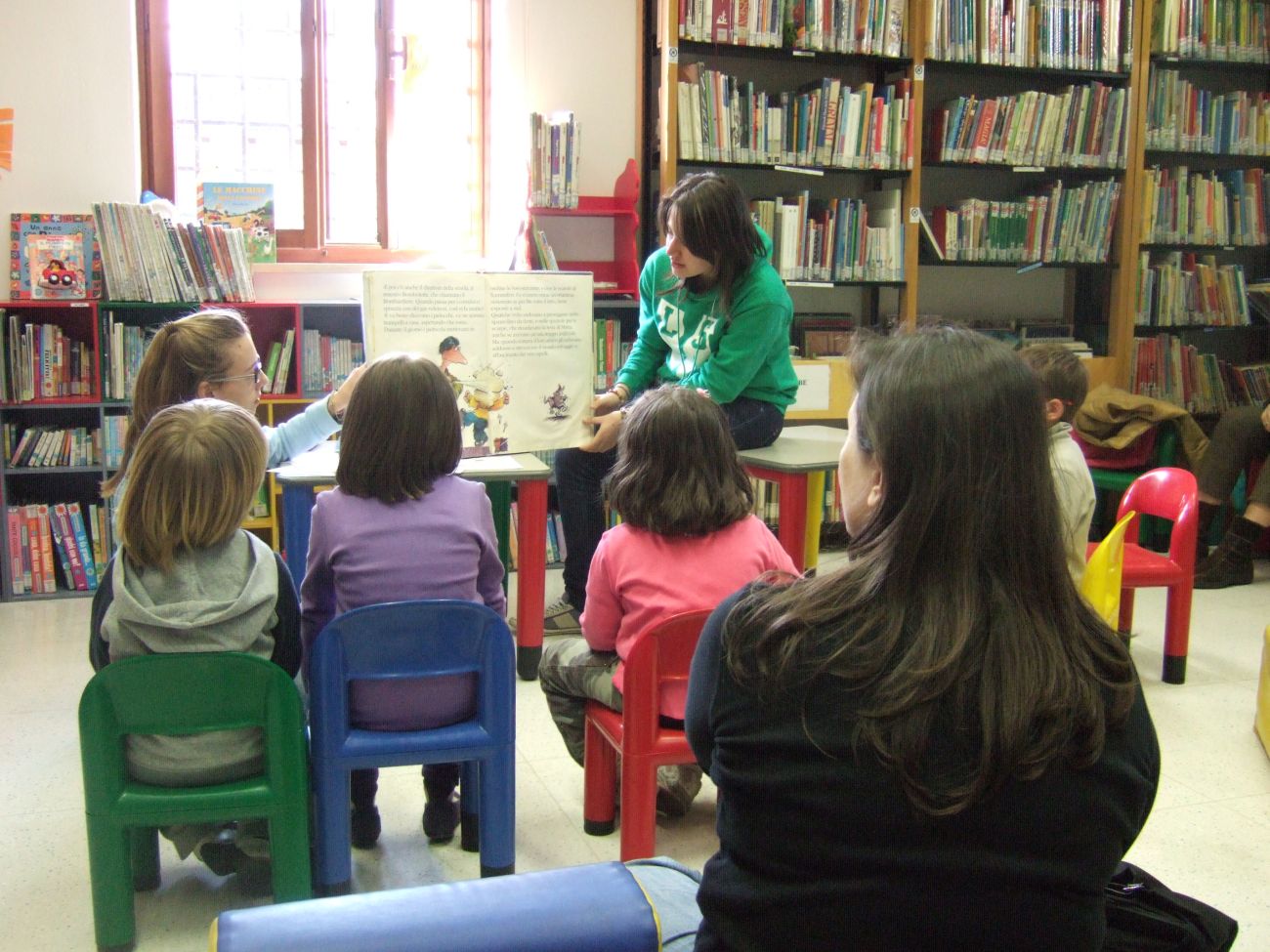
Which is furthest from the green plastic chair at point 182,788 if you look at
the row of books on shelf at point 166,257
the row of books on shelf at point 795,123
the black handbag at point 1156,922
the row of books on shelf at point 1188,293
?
the row of books on shelf at point 1188,293

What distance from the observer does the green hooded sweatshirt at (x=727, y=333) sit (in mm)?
3057

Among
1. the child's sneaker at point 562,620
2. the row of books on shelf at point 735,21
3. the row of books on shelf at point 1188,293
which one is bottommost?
the child's sneaker at point 562,620

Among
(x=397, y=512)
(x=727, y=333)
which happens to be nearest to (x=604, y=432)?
(x=727, y=333)

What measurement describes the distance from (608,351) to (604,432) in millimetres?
1313

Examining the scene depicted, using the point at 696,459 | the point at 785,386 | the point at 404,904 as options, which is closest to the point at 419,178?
the point at 785,386

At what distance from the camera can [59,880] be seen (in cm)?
204

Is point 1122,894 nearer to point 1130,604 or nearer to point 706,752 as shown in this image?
point 706,752

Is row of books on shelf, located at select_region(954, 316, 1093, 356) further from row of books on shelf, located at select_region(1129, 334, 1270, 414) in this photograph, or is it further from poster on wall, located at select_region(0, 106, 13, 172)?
poster on wall, located at select_region(0, 106, 13, 172)

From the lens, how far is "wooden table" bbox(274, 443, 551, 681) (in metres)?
2.62

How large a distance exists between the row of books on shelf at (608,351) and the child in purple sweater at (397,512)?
2317 millimetres

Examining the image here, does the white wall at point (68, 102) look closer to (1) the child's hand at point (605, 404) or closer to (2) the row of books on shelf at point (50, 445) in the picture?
(2) the row of books on shelf at point (50, 445)

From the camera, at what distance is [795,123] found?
4418 mm

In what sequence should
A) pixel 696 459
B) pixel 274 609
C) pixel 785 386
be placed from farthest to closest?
pixel 785 386 < pixel 696 459 < pixel 274 609

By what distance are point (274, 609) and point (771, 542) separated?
2.73ft
